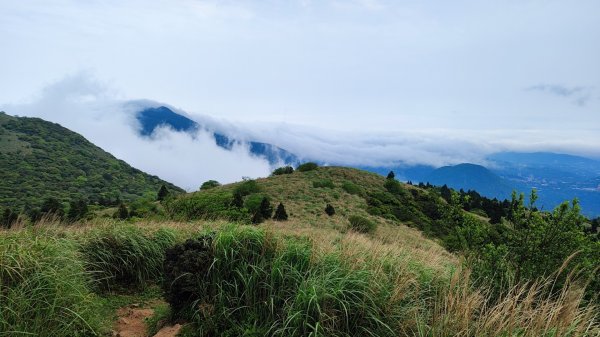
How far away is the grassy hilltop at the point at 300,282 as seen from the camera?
15.5 feet

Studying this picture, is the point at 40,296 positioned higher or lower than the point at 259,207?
higher

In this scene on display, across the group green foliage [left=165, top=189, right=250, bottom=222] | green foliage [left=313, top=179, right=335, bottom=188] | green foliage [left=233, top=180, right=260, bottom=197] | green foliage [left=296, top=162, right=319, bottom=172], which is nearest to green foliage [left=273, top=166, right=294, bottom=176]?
green foliage [left=296, top=162, right=319, bottom=172]

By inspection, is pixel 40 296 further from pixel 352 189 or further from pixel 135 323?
pixel 352 189

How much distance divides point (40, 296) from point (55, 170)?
12138cm

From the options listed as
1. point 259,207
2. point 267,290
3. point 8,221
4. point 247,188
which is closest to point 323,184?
→ point 247,188

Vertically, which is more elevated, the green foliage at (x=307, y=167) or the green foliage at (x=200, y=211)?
the green foliage at (x=200, y=211)

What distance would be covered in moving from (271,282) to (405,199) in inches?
2012

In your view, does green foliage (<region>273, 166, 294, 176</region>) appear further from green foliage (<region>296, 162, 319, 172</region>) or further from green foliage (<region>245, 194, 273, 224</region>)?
green foliage (<region>245, 194, 273, 224</region>)

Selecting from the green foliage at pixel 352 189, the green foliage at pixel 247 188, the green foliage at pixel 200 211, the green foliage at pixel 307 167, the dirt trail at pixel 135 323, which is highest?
the dirt trail at pixel 135 323

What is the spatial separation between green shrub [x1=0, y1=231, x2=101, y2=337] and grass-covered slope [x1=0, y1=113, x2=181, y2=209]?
76714 millimetres

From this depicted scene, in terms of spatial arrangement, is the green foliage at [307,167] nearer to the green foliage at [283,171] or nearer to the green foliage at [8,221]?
the green foliage at [283,171]

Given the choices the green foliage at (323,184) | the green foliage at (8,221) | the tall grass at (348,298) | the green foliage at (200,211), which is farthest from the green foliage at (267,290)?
the green foliage at (323,184)

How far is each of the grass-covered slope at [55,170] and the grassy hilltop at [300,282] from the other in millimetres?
75164

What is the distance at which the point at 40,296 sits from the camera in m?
5.37
